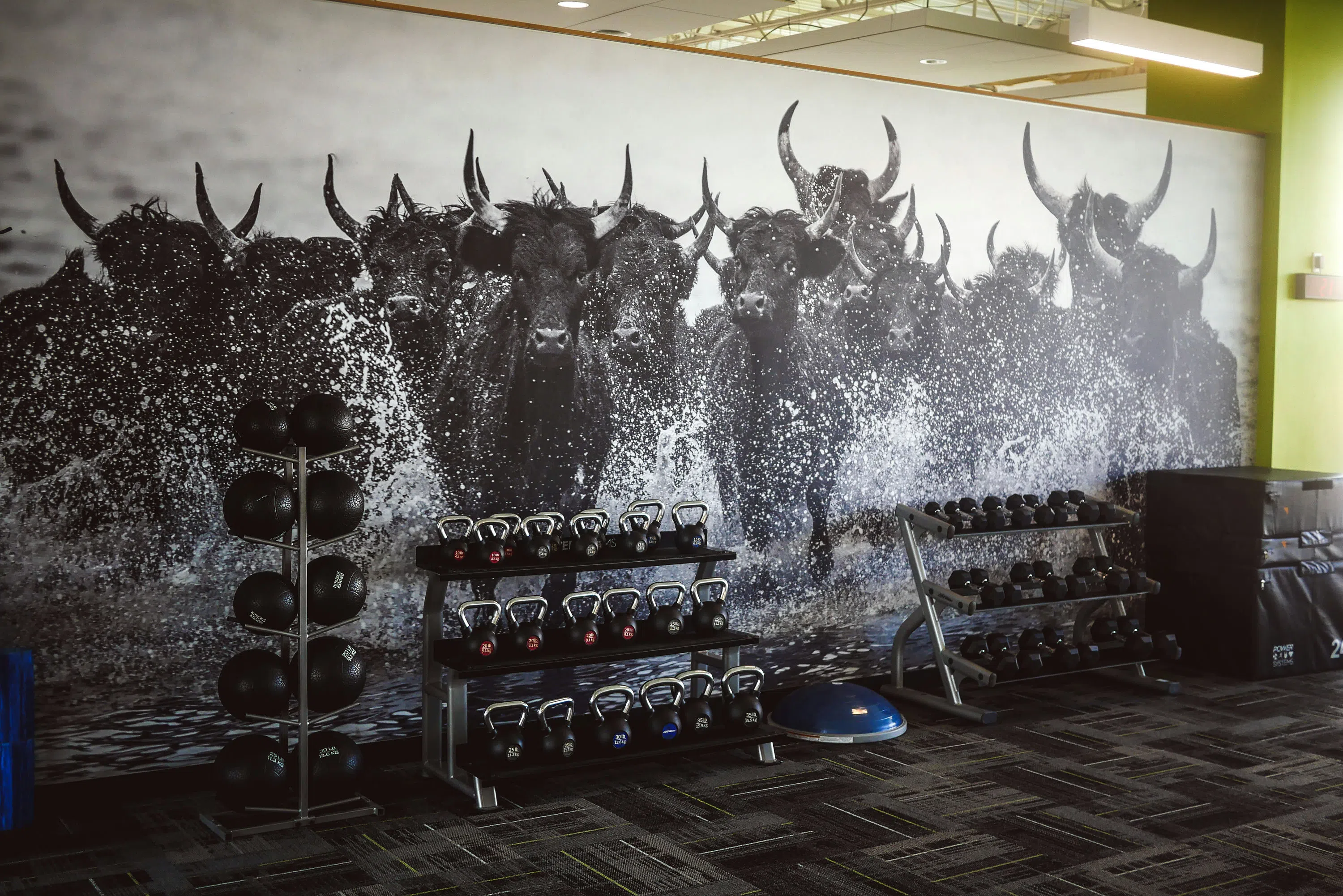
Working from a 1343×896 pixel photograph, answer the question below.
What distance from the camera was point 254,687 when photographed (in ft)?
11.0

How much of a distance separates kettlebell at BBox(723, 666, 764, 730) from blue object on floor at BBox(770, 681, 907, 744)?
0.92ft

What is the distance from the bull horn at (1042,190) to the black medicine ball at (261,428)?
3.39 metres

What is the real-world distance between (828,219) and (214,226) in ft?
7.54

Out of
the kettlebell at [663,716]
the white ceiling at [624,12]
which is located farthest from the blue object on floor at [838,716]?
the white ceiling at [624,12]

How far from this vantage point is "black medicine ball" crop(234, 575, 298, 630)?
3.37m

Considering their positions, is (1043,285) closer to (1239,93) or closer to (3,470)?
(1239,93)

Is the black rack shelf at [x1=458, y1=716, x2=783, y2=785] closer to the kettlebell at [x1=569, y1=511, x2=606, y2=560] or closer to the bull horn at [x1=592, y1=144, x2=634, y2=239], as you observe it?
the kettlebell at [x1=569, y1=511, x2=606, y2=560]

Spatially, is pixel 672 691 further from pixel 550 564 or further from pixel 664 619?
pixel 550 564

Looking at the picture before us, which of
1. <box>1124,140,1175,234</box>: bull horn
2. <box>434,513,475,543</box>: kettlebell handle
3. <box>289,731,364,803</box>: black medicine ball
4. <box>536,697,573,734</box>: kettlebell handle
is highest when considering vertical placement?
<box>1124,140,1175,234</box>: bull horn

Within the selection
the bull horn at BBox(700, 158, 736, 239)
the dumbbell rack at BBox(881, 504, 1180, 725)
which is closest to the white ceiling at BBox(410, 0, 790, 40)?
the bull horn at BBox(700, 158, 736, 239)

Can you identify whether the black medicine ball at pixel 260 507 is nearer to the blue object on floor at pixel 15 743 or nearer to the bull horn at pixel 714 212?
the blue object on floor at pixel 15 743

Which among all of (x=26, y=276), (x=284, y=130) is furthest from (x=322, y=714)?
(x=284, y=130)

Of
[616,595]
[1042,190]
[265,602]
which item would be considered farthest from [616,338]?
[1042,190]

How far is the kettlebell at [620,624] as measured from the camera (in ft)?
12.8
